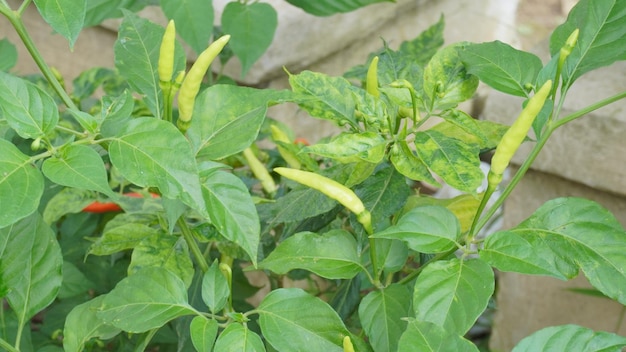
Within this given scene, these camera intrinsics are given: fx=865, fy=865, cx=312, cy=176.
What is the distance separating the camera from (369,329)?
85 cm

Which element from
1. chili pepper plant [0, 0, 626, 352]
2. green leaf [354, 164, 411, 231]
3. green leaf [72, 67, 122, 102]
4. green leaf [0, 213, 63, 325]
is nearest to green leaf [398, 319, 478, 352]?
chili pepper plant [0, 0, 626, 352]

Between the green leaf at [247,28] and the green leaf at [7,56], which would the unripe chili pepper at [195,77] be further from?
the green leaf at [7,56]

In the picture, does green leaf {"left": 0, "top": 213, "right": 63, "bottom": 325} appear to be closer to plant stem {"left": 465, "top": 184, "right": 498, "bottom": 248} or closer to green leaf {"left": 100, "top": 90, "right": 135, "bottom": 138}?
green leaf {"left": 100, "top": 90, "right": 135, "bottom": 138}

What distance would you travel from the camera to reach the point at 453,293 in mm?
770

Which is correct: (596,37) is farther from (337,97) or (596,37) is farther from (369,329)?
(369,329)

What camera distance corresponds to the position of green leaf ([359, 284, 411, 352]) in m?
0.84

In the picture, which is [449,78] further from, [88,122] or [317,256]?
[88,122]

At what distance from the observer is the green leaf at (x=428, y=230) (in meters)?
0.80

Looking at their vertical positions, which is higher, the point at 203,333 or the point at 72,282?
the point at 203,333

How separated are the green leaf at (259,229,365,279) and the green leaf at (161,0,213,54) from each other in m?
0.55

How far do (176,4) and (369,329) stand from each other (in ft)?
2.23

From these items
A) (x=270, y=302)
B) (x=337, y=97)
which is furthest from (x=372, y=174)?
(x=270, y=302)

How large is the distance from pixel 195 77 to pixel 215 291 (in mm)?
212

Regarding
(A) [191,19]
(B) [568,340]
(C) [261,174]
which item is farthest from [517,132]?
(A) [191,19]
